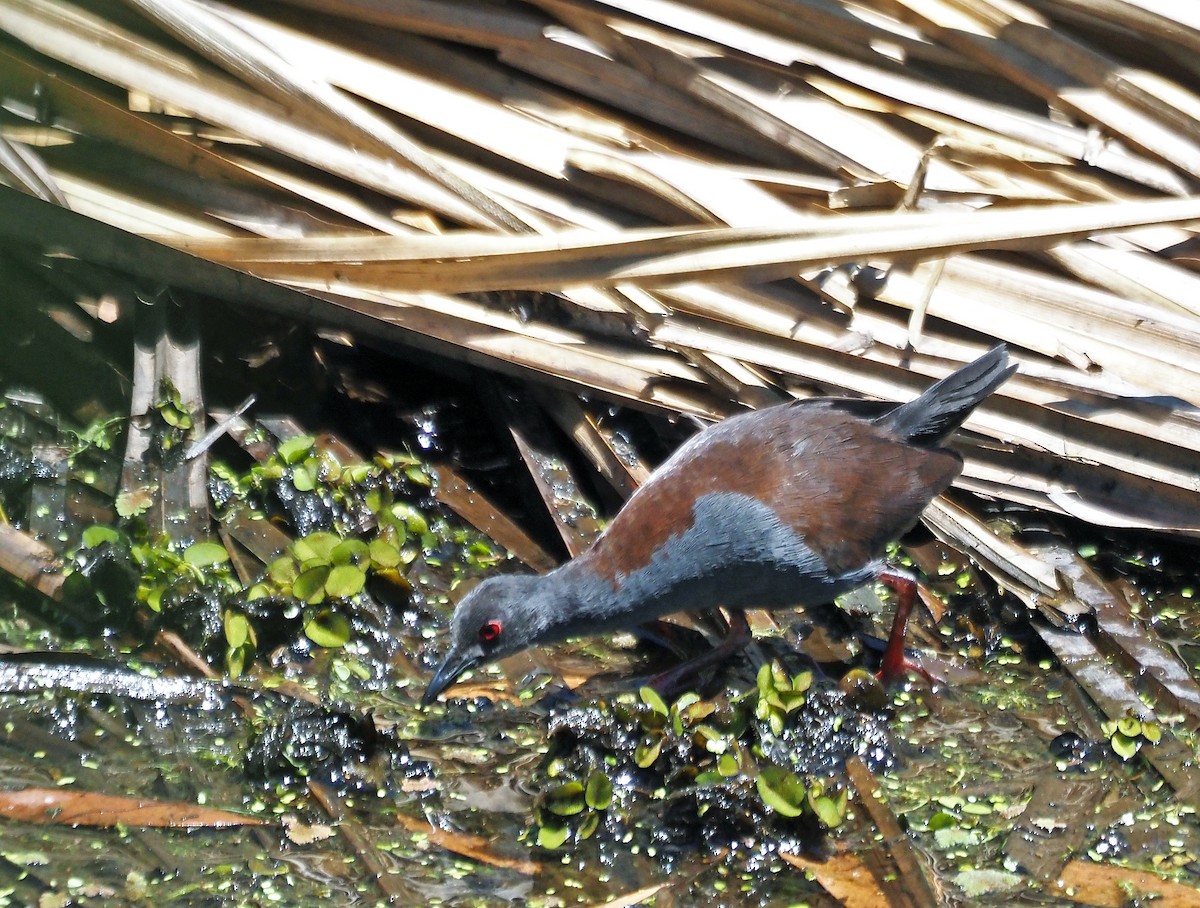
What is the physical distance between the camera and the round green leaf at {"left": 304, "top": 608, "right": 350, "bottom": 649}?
4082mm

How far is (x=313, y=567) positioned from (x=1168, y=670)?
294cm

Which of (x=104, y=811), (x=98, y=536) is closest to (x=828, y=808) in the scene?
(x=104, y=811)

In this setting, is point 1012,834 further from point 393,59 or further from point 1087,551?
point 393,59

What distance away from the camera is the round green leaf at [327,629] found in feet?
13.4

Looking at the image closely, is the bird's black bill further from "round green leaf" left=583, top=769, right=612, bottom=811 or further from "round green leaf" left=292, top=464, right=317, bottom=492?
"round green leaf" left=292, top=464, right=317, bottom=492

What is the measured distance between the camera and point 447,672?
3.84 m

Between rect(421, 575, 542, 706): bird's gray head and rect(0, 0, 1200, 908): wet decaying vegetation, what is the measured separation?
0.23 m

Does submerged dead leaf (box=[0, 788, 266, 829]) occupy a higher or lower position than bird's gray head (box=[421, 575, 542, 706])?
lower

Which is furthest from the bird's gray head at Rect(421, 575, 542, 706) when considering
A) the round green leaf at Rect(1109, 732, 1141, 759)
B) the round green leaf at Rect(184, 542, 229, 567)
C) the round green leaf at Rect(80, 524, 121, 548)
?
the round green leaf at Rect(1109, 732, 1141, 759)

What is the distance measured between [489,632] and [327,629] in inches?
24.9

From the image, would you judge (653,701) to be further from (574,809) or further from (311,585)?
(311,585)

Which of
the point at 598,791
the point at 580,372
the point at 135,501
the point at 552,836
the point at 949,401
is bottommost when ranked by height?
the point at 552,836

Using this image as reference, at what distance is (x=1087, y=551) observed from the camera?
480 centimetres

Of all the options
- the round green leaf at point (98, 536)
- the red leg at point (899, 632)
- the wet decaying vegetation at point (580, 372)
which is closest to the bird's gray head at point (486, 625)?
the wet decaying vegetation at point (580, 372)
